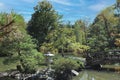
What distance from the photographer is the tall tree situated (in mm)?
38625

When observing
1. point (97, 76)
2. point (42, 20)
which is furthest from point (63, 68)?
point (42, 20)

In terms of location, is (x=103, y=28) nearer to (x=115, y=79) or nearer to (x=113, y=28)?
(x=113, y=28)

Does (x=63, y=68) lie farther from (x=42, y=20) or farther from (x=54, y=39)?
(x=42, y=20)

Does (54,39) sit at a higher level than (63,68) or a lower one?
higher

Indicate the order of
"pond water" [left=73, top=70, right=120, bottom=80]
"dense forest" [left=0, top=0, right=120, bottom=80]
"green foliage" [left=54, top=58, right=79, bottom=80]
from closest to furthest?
"green foliage" [left=54, top=58, right=79, bottom=80]
"dense forest" [left=0, top=0, right=120, bottom=80]
"pond water" [left=73, top=70, right=120, bottom=80]

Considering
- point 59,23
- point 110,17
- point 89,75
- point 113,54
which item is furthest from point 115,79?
point 59,23

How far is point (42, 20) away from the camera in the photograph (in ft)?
127

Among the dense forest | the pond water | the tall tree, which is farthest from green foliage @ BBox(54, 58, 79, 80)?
the tall tree

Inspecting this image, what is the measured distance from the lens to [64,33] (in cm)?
3086

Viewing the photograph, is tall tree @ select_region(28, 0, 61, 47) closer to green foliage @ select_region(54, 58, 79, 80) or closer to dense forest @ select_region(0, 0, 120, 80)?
dense forest @ select_region(0, 0, 120, 80)

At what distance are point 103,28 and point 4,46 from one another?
21656mm

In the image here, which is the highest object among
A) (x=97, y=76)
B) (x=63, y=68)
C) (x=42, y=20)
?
(x=42, y=20)

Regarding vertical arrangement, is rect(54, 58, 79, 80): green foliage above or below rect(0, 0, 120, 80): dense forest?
below

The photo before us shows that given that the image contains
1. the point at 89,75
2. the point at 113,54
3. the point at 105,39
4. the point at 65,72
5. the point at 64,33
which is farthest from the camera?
the point at 105,39
